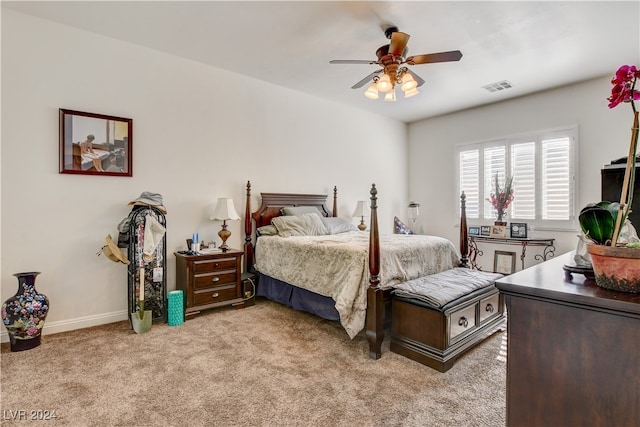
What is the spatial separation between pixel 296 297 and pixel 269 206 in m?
1.40

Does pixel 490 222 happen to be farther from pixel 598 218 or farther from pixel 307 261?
pixel 598 218

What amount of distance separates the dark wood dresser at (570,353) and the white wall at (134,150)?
11.4 feet

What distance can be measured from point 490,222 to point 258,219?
3786mm

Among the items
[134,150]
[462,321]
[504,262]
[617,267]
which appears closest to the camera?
[617,267]

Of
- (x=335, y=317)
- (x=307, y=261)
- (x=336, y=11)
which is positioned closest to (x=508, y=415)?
(x=335, y=317)

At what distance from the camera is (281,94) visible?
4520 mm

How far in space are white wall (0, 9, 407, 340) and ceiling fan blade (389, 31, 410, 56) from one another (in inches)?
84.1

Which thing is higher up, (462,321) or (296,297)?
(462,321)

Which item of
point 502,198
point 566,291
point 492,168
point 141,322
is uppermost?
point 492,168

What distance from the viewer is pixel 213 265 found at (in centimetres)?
341

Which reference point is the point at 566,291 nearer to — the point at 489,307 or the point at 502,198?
the point at 489,307

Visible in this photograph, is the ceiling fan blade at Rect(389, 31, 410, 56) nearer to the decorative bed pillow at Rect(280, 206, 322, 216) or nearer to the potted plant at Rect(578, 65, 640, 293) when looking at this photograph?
the potted plant at Rect(578, 65, 640, 293)

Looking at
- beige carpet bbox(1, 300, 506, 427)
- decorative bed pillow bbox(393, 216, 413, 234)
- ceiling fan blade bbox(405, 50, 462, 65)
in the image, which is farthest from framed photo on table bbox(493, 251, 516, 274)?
ceiling fan blade bbox(405, 50, 462, 65)

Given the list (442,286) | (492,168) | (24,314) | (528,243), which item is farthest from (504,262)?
(24,314)
